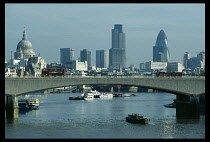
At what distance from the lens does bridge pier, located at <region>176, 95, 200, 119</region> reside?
8415cm

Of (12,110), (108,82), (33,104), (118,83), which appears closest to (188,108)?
(118,83)

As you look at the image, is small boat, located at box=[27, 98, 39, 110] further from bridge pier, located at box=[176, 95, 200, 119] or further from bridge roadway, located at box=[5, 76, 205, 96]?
bridge pier, located at box=[176, 95, 200, 119]

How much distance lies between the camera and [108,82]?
83.1m

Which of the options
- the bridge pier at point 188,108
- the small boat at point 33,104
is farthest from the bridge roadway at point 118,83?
the small boat at point 33,104

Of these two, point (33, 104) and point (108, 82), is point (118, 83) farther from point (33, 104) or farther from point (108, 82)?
point (33, 104)

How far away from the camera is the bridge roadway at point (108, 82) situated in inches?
3179

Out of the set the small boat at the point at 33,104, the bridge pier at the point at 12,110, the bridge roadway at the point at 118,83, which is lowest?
the small boat at the point at 33,104

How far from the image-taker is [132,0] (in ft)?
119

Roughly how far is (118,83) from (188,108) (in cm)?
1297

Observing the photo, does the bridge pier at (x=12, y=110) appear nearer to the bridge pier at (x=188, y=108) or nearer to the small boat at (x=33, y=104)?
the bridge pier at (x=188, y=108)

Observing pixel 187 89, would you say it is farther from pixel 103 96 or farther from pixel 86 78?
pixel 103 96
